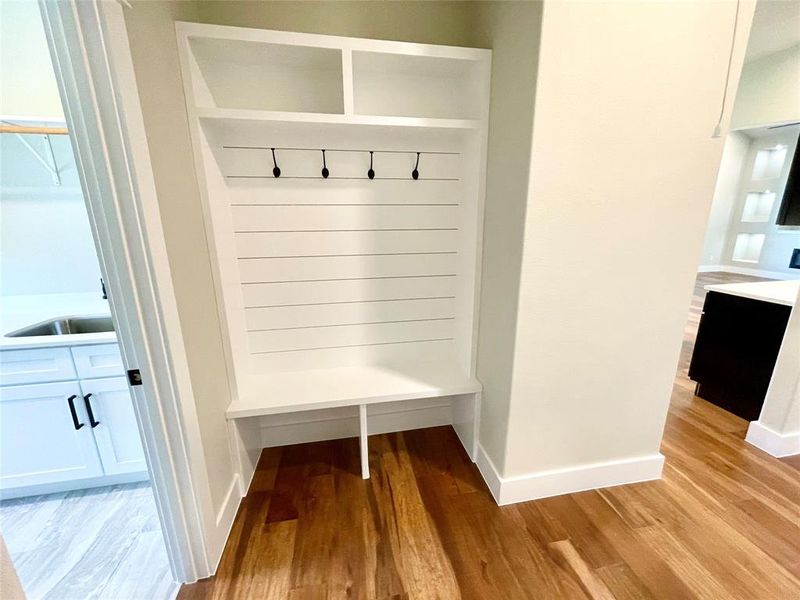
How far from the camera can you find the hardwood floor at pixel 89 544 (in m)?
1.33

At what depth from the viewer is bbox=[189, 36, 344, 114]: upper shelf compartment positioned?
1378mm

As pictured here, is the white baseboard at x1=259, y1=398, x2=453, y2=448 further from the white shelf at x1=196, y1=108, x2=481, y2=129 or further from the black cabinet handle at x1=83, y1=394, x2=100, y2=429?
the white shelf at x1=196, y1=108, x2=481, y2=129

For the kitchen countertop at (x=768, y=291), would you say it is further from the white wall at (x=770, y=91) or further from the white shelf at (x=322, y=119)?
the white wall at (x=770, y=91)

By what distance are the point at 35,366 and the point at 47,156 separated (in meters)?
1.14

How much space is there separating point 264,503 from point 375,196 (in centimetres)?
167

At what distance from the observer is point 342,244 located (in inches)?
71.7

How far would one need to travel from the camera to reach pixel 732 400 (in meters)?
2.34

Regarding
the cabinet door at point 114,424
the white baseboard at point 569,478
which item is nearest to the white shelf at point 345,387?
the white baseboard at point 569,478

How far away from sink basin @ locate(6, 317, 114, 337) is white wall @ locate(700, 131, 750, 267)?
8987 millimetres

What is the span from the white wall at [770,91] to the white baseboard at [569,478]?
5.08 metres

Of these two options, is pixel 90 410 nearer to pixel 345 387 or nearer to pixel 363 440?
pixel 345 387

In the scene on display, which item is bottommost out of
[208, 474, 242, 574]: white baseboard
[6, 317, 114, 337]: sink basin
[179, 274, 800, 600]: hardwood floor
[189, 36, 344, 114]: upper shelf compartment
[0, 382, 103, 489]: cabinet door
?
[179, 274, 800, 600]: hardwood floor


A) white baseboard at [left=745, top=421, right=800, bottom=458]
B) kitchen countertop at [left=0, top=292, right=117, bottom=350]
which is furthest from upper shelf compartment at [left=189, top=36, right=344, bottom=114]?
white baseboard at [left=745, top=421, right=800, bottom=458]

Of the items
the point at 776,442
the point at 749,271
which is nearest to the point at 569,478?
the point at 776,442
